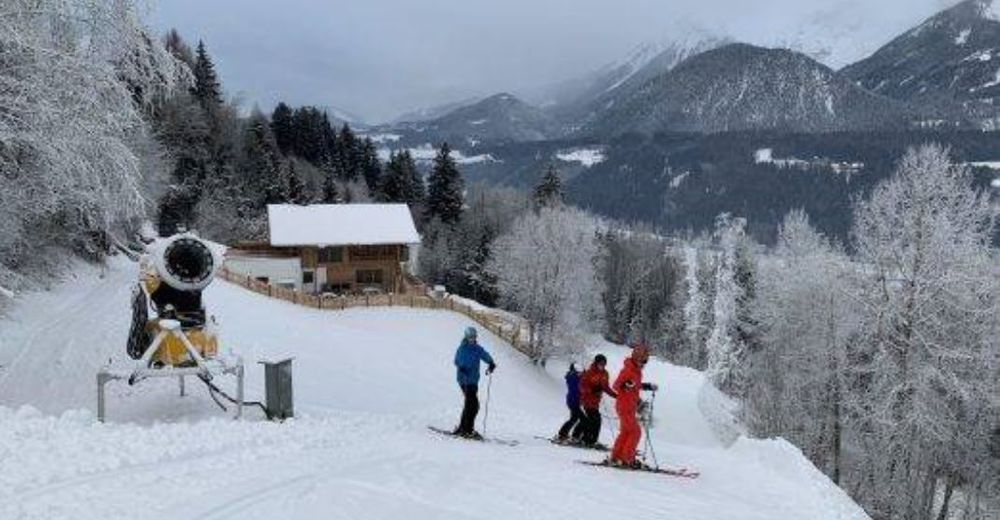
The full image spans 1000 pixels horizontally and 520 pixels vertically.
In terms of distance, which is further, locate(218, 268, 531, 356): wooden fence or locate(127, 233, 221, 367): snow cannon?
locate(218, 268, 531, 356): wooden fence

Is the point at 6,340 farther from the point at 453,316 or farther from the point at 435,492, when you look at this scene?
the point at 453,316

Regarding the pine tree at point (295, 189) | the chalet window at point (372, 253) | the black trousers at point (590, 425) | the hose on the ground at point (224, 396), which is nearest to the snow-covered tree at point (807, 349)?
the black trousers at point (590, 425)

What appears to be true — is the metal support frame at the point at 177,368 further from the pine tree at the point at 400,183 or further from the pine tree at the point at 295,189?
the pine tree at the point at 400,183

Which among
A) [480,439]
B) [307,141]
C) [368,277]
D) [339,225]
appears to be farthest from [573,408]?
[307,141]

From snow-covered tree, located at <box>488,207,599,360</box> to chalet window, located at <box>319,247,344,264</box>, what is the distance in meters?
10.7

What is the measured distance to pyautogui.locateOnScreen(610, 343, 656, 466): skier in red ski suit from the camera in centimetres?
1451

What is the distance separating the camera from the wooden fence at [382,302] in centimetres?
4738

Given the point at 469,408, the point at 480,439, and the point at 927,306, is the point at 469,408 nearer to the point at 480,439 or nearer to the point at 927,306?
the point at 480,439

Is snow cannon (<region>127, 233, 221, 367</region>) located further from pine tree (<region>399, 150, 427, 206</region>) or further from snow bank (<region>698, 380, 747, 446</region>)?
pine tree (<region>399, 150, 427, 206</region>)

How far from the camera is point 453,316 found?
165 feet

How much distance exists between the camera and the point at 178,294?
16.4 m

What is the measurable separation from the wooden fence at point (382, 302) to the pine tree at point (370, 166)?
2236 inches

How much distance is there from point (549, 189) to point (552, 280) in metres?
29.7

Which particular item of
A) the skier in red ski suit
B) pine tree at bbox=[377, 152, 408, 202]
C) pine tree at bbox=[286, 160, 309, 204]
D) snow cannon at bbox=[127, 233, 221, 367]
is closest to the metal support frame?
snow cannon at bbox=[127, 233, 221, 367]
